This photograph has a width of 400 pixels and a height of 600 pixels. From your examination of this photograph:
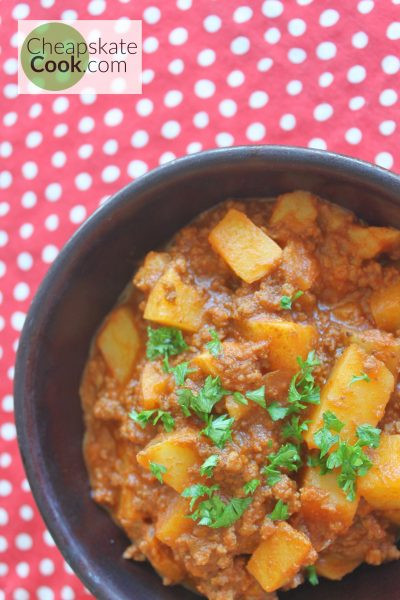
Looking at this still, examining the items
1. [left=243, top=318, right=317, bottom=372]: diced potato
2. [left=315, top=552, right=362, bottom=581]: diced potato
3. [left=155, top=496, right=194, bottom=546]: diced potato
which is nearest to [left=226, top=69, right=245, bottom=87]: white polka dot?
[left=243, top=318, right=317, bottom=372]: diced potato

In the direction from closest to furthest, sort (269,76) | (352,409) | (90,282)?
(352,409) < (90,282) < (269,76)

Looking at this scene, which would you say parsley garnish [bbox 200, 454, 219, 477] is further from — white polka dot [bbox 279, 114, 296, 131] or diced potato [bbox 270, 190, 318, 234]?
white polka dot [bbox 279, 114, 296, 131]

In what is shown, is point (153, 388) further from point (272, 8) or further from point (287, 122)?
point (272, 8)

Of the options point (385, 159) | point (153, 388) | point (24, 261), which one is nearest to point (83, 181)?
point (24, 261)

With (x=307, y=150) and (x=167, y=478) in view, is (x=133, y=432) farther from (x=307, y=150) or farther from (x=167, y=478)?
(x=307, y=150)

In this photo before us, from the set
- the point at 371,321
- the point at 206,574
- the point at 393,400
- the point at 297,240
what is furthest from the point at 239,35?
the point at 206,574
